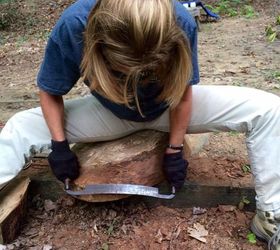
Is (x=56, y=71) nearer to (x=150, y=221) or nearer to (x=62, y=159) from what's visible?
(x=62, y=159)

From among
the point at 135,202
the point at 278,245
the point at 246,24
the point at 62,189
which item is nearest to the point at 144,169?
the point at 135,202

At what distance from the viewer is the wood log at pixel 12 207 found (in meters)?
2.12

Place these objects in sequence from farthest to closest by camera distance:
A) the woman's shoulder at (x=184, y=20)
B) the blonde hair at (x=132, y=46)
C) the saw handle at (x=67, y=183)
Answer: the saw handle at (x=67, y=183) → the woman's shoulder at (x=184, y=20) → the blonde hair at (x=132, y=46)

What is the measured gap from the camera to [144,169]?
216cm

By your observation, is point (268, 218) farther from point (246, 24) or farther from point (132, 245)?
point (246, 24)

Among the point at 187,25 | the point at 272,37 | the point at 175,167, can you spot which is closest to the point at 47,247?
the point at 175,167

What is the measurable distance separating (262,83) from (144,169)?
2.17 meters

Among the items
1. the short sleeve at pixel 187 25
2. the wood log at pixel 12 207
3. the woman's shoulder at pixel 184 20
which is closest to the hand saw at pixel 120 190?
the wood log at pixel 12 207

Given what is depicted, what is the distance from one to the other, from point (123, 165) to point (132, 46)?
2.51 feet

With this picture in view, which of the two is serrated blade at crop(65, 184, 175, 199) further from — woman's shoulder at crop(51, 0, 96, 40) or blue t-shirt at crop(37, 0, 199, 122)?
woman's shoulder at crop(51, 0, 96, 40)

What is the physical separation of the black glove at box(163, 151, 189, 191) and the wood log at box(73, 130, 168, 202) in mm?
94

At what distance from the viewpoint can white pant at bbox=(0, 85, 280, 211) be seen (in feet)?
6.54

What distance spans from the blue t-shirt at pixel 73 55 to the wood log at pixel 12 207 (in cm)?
59

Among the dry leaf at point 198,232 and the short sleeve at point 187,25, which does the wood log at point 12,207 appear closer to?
the dry leaf at point 198,232
